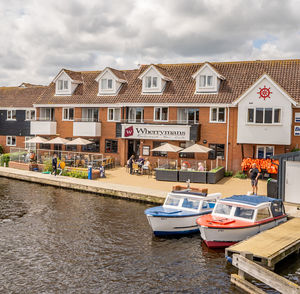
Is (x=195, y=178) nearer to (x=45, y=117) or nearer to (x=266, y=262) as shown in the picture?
(x=266, y=262)

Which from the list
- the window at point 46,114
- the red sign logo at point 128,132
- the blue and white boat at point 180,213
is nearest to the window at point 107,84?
the red sign logo at point 128,132

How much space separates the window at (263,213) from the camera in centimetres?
1784

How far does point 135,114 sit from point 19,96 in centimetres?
1964

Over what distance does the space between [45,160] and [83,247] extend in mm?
21228

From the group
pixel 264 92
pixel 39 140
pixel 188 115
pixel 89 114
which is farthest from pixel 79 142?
pixel 264 92

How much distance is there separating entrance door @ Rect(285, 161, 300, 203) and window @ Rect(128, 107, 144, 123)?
57.3ft

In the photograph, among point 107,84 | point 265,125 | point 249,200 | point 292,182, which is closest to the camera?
point 249,200

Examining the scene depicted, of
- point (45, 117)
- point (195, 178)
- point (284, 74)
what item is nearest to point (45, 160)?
point (45, 117)

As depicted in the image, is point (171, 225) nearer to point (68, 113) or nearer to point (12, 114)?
point (68, 113)

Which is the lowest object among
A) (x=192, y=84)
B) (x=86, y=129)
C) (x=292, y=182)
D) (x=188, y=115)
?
(x=292, y=182)

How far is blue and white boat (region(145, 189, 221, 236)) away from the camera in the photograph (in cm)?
1845

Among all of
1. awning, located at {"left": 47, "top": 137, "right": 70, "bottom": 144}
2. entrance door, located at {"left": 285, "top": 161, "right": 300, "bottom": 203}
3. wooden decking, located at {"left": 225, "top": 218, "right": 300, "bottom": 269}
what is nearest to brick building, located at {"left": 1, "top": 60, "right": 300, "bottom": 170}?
awning, located at {"left": 47, "top": 137, "right": 70, "bottom": 144}

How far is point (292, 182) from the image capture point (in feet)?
77.0

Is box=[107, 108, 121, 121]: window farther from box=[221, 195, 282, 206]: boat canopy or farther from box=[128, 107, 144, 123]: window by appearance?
box=[221, 195, 282, 206]: boat canopy
